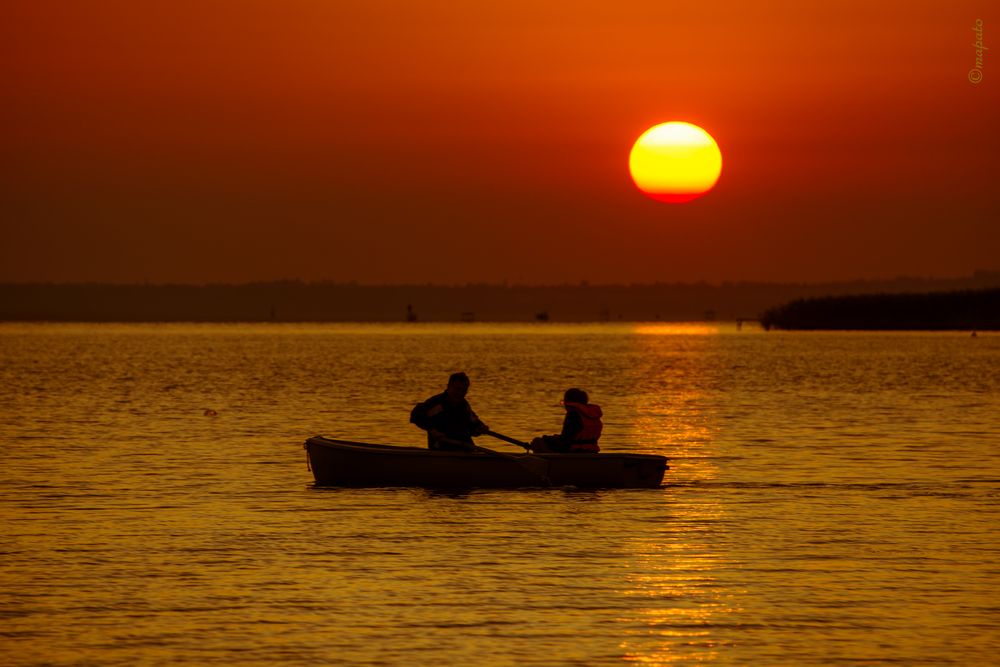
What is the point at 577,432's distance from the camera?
1148 inches

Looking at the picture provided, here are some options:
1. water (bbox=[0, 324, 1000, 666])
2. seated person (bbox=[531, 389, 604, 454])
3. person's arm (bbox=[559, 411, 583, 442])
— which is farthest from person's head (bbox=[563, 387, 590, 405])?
water (bbox=[0, 324, 1000, 666])

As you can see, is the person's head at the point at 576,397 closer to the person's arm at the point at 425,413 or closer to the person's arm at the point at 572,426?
the person's arm at the point at 572,426

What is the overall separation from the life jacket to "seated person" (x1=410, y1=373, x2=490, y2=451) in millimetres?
1674

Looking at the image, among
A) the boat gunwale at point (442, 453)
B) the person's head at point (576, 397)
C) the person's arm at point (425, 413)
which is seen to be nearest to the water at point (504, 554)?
the boat gunwale at point (442, 453)

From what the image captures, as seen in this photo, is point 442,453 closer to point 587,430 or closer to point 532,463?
point 532,463

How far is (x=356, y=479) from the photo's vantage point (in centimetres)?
3033

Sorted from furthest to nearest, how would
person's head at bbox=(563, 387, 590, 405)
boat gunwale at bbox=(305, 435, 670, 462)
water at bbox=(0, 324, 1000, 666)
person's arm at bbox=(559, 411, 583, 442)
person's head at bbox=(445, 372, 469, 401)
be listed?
boat gunwale at bbox=(305, 435, 670, 462)
person's arm at bbox=(559, 411, 583, 442)
person's head at bbox=(563, 387, 590, 405)
person's head at bbox=(445, 372, 469, 401)
water at bbox=(0, 324, 1000, 666)

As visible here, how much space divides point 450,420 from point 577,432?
7.62 feet

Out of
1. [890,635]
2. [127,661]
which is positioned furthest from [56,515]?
[890,635]

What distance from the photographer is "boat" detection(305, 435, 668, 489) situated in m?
29.2

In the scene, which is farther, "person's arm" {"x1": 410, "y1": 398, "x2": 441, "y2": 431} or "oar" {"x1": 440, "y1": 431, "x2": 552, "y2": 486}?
"oar" {"x1": 440, "y1": 431, "x2": 552, "y2": 486}

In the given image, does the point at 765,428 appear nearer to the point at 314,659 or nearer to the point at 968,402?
the point at 968,402

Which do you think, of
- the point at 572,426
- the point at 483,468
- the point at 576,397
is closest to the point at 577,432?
the point at 572,426

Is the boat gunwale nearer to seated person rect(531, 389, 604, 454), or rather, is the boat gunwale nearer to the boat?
the boat
